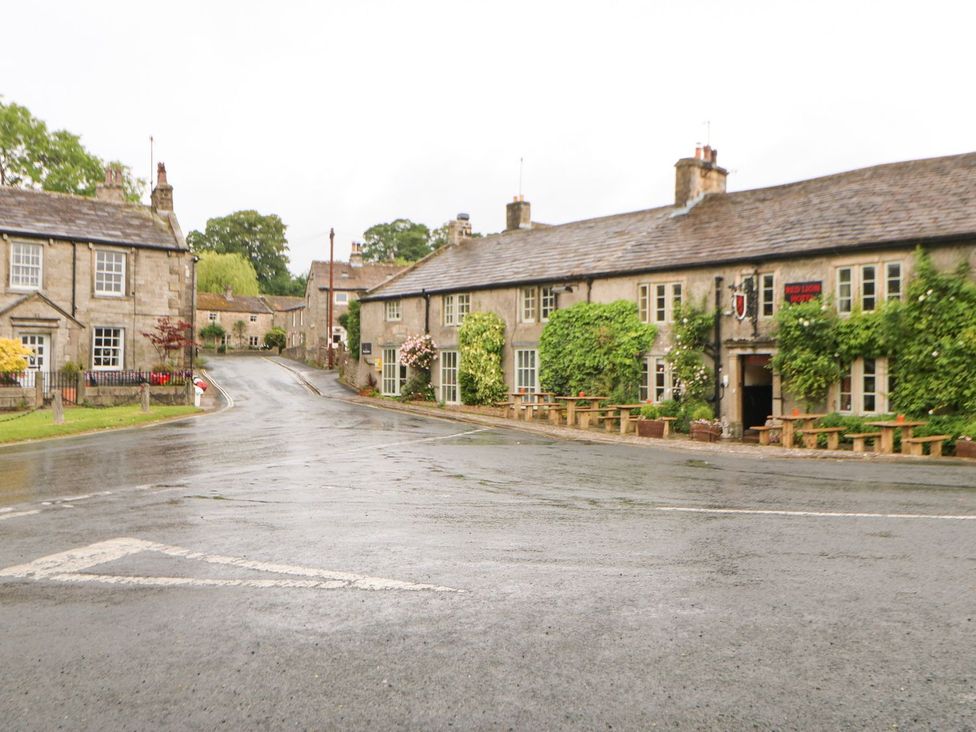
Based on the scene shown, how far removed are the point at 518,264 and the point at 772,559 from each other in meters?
26.3

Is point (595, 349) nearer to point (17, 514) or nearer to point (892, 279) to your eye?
point (892, 279)

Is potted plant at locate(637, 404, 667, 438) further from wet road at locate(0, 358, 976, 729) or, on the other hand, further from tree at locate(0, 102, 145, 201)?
tree at locate(0, 102, 145, 201)

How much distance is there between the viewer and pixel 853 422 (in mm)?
19984

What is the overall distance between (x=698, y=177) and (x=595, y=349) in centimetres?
845

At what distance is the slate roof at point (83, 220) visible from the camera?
3278 centimetres

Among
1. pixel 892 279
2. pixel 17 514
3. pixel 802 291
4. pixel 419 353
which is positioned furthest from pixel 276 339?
pixel 17 514

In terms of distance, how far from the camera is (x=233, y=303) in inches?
3248

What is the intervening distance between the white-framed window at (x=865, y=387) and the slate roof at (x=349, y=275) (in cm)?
4781

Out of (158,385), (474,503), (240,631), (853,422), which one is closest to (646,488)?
(474,503)

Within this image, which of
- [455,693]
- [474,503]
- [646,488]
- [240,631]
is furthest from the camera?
[646,488]

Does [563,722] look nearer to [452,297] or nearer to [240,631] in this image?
[240,631]

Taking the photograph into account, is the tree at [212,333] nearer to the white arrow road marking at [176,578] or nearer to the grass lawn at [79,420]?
the grass lawn at [79,420]

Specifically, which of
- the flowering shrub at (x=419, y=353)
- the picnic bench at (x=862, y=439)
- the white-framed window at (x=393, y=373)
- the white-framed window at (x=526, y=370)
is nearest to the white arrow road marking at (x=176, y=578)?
the picnic bench at (x=862, y=439)

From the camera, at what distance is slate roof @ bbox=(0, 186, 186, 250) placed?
3278cm
